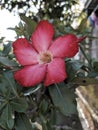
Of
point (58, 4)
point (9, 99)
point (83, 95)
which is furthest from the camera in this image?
point (58, 4)

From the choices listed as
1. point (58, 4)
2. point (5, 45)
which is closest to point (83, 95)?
point (58, 4)

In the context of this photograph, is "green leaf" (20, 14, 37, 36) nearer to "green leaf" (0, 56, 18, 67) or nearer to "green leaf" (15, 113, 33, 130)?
"green leaf" (0, 56, 18, 67)

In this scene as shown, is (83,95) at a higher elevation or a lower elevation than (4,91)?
lower

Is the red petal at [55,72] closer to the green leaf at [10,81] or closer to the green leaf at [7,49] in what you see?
the green leaf at [10,81]

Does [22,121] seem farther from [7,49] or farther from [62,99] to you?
[7,49]

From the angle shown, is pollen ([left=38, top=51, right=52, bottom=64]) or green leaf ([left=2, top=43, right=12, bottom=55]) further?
green leaf ([left=2, top=43, right=12, bottom=55])

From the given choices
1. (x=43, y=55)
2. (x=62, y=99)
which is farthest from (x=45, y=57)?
(x=62, y=99)

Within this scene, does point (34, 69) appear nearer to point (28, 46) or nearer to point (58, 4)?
point (28, 46)

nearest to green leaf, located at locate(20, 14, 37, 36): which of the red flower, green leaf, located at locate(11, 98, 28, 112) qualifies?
the red flower
